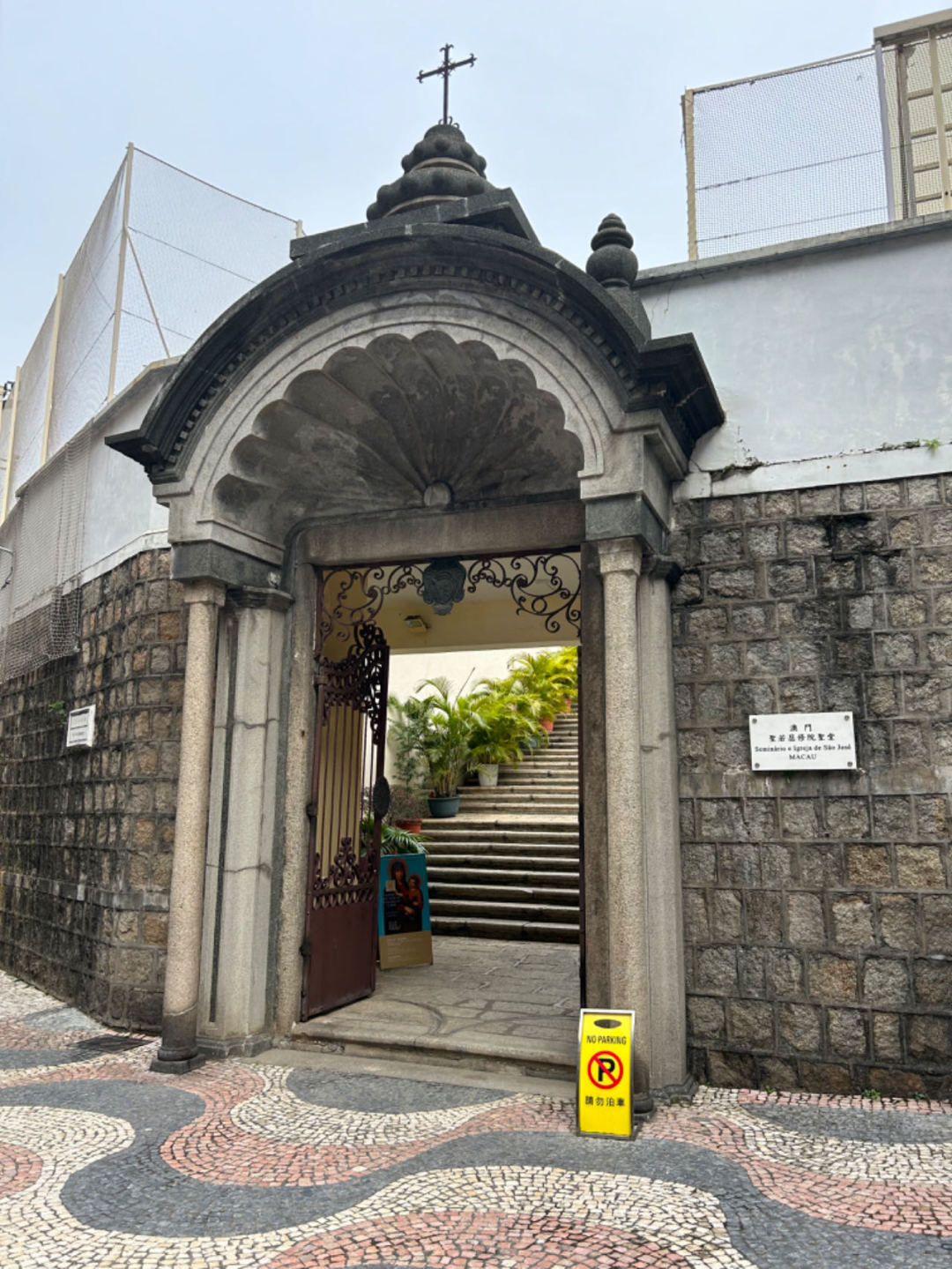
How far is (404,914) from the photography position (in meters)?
7.83

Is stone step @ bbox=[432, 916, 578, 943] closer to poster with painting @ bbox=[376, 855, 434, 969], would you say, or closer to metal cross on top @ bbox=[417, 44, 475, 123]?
poster with painting @ bbox=[376, 855, 434, 969]

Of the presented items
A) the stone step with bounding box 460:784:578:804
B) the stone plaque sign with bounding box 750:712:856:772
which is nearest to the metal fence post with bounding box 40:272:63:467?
the stone plaque sign with bounding box 750:712:856:772

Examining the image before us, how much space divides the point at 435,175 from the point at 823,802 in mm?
4240

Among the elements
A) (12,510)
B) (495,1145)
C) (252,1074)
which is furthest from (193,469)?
(12,510)

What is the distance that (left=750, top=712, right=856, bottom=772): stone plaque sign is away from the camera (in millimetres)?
4719

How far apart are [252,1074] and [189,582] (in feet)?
8.97

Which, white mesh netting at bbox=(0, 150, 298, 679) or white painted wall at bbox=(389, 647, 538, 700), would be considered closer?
white mesh netting at bbox=(0, 150, 298, 679)

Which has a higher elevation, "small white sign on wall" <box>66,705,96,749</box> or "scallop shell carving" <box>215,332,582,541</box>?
"scallop shell carving" <box>215,332,582,541</box>

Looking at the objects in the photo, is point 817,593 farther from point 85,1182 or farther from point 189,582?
point 85,1182

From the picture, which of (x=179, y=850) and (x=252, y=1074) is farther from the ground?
(x=179, y=850)

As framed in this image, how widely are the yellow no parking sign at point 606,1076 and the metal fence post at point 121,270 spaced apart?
5937 millimetres

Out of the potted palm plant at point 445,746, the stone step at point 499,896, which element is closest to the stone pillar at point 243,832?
the stone step at point 499,896

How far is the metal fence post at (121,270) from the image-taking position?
292 inches

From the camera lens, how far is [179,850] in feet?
17.2
